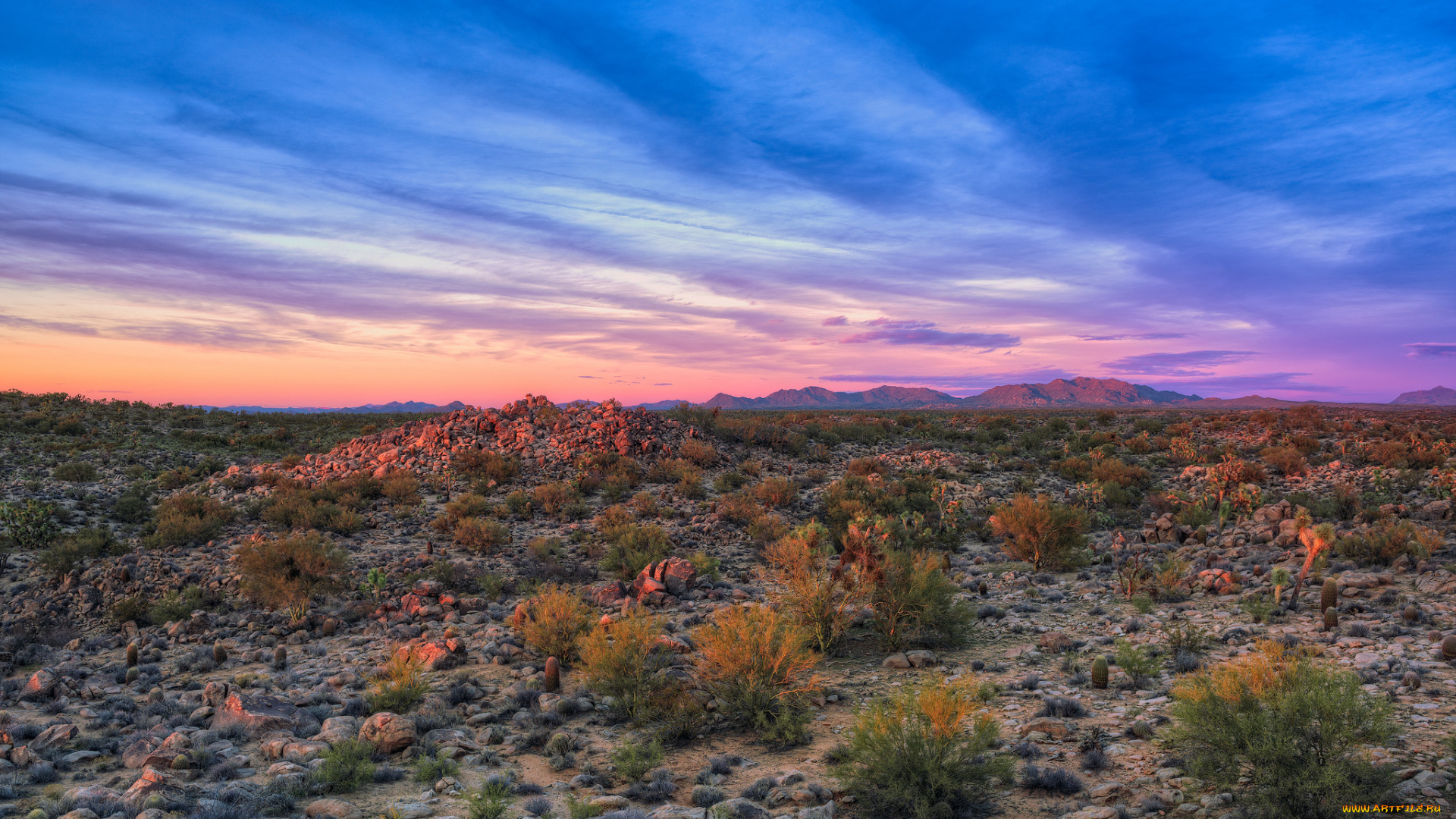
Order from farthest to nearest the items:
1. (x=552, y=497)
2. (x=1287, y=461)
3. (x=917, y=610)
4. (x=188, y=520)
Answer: (x=1287, y=461)
(x=552, y=497)
(x=188, y=520)
(x=917, y=610)

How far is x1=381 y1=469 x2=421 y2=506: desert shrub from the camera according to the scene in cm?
2312

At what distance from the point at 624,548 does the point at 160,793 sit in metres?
12.3

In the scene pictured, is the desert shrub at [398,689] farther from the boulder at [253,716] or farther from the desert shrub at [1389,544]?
the desert shrub at [1389,544]

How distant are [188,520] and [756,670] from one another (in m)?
18.5

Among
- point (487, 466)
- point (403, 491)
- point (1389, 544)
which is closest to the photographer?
point (1389, 544)

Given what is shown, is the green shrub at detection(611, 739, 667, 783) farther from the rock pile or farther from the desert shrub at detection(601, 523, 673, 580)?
the rock pile

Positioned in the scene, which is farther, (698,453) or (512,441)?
(512,441)

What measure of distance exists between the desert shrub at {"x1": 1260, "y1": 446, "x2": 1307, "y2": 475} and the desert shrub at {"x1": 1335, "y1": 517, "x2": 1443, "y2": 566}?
489 inches

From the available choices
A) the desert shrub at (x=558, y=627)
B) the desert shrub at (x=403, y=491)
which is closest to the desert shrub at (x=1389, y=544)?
the desert shrub at (x=558, y=627)

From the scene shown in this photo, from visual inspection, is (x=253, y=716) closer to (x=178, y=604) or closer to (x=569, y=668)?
(x=569, y=668)

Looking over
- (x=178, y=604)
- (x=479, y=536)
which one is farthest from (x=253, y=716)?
(x=479, y=536)

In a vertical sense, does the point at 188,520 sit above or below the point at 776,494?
below

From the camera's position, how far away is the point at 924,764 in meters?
6.84

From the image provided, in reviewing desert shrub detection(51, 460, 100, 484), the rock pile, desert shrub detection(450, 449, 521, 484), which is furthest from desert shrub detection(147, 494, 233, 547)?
desert shrub detection(450, 449, 521, 484)
